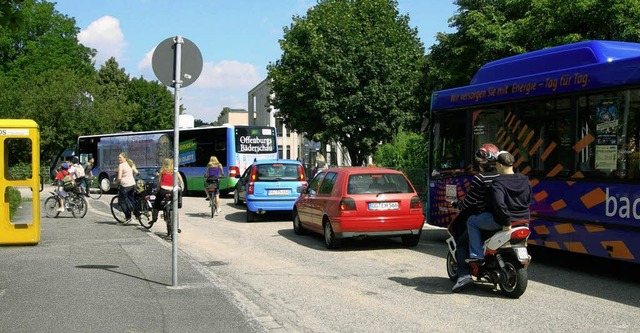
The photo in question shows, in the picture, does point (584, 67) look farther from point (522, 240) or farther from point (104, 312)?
point (104, 312)

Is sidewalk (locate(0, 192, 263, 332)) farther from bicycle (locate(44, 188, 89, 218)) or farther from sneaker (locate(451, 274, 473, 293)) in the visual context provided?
bicycle (locate(44, 188, 89, 218))

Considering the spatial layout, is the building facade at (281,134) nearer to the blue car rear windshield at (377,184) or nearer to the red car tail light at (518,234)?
the blue car rear windshield at (377,184)

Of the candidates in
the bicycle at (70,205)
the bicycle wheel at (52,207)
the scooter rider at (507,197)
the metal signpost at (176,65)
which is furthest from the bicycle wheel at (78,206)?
the scooter rider at (507,197)

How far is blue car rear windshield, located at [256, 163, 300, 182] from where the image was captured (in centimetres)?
1716

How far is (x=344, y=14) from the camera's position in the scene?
36.3 metres

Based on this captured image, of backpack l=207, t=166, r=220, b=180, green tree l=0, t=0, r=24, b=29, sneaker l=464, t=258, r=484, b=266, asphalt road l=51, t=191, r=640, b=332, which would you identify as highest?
green tree l=0, t=0, r=24, b=29

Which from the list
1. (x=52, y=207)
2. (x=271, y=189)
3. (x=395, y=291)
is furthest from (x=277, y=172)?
(x=395, y=291)

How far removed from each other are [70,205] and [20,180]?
21.7 feet

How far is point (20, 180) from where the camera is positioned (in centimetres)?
1186

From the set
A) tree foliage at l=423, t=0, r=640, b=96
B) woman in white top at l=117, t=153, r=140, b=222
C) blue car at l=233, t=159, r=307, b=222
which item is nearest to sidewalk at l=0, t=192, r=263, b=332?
woman in white top at l=117, t=153, r=140, b=222

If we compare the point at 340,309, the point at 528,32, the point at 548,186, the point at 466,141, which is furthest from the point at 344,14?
the point at 340,309

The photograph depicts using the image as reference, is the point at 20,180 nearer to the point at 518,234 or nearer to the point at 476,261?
the point at 476,261

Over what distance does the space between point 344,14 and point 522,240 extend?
30707mm

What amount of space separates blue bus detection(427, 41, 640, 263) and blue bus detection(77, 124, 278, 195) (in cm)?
1768
